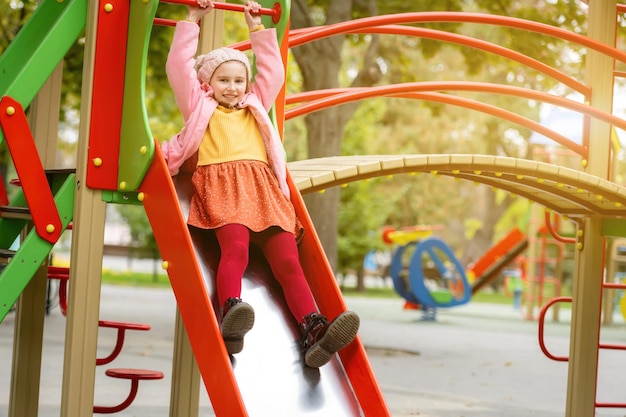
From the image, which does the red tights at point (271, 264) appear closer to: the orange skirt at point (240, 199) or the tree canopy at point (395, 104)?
the orange skirt at point (240, 199)

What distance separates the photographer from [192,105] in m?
3.94

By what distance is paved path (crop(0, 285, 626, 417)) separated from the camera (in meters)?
6.74

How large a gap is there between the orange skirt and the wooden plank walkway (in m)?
0.35

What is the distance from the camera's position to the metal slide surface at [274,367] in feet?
11.2

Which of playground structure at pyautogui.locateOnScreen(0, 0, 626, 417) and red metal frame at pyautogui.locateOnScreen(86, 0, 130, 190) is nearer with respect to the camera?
playground structure at pyautogui.locateOnScreen(0, 0, 626, 417)

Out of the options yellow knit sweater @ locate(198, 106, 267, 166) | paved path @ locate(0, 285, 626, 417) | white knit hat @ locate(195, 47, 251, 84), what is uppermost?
white knit hat @ locate(195, 47, 251, 84)

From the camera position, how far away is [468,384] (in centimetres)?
802

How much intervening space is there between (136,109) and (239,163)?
467 millimetres

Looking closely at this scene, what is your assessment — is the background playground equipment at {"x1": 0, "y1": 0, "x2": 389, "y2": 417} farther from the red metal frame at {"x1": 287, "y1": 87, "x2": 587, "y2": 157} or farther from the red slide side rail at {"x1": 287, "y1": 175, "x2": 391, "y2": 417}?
the red metal frame at {"x1": 287, "y1": 87, "x2": 587, "y2": 157}

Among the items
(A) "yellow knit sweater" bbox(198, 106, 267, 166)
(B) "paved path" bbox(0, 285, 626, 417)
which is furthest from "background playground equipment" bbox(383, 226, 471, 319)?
(A) "yellow knit sweater" bbox(198, 106, 267, 166)

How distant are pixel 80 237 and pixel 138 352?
206 inches

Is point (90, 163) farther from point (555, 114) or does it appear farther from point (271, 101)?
point (555, 114)

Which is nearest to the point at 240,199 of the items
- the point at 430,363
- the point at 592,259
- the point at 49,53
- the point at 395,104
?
the point at 49,53

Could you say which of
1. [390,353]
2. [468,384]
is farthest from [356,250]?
[468,384]
